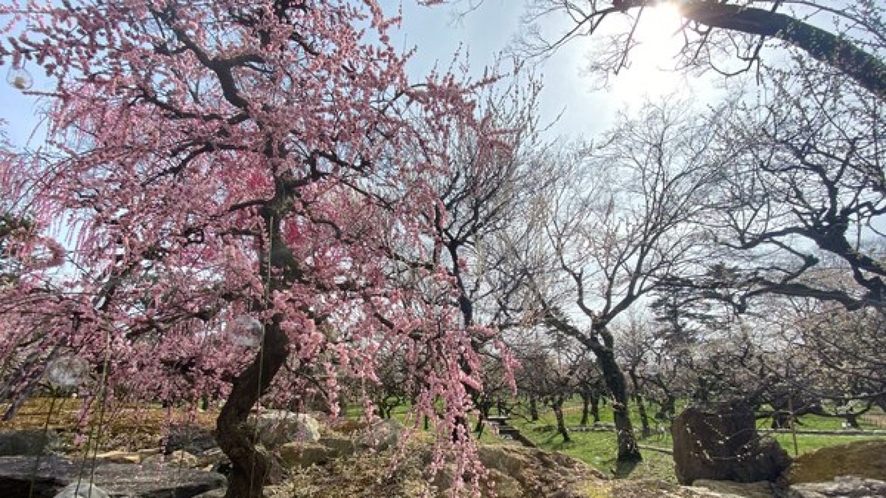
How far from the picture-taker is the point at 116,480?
3967 mm

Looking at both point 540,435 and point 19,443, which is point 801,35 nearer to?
point 19,443

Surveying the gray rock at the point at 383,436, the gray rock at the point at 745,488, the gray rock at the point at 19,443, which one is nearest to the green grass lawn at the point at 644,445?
the gray rock at the point at 745,488

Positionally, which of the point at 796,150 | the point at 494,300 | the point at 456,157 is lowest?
the point at 494,300

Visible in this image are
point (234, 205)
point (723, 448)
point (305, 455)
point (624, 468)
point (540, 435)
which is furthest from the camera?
point (540, 435)

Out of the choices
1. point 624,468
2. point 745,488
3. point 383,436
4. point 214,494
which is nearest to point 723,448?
point 745,488

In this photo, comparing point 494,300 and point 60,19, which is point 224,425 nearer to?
point 60,19

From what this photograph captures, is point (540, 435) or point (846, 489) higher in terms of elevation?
point (846, 489)

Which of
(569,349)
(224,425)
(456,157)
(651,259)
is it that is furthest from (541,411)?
(224,425)

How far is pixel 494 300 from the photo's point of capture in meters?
11.1

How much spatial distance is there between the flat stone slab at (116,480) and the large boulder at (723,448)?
6.07 m

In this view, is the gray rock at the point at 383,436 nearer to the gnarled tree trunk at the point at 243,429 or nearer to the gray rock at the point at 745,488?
the gnarled tree trunk at the point at 243,429

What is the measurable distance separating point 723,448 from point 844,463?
163 centimetres

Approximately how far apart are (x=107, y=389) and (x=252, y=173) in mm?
1818

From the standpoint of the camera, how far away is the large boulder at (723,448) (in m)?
6.79
